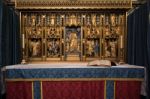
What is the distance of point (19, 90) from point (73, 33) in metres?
2.17

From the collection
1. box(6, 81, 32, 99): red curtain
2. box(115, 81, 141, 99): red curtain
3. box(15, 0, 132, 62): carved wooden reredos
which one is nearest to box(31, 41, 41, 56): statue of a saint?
box(15, 0, 132, 62): carved wooden reredos

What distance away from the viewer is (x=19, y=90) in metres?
5.07

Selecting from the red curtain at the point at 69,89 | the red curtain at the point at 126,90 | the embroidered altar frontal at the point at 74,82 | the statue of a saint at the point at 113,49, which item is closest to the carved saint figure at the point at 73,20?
the statue of a saint at the point at 113,49

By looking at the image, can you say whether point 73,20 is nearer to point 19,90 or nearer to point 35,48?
point 35,48

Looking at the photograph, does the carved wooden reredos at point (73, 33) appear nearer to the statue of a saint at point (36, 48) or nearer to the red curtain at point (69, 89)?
the statue of a saint at point (36, 48)

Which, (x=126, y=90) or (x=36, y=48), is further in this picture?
(x=36, y=48)

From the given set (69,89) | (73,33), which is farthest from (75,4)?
(69,89)

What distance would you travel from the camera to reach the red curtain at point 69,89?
5.12m

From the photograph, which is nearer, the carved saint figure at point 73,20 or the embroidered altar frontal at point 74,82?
the embroidered altar frontal at point 74,82

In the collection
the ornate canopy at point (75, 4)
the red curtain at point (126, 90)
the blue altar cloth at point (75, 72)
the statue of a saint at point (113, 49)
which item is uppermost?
the ornate canopy at point (75, 4)

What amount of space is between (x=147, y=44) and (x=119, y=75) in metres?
1.04

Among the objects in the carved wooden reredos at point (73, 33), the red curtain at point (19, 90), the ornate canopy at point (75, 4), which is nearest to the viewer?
the red curtain at point (19, 90)

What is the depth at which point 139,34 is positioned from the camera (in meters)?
6.11

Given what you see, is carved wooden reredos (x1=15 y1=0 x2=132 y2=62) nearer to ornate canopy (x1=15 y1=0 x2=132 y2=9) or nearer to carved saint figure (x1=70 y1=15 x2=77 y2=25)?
carved saint figure (x1=70 y1=15 x2=77 y2=25)
